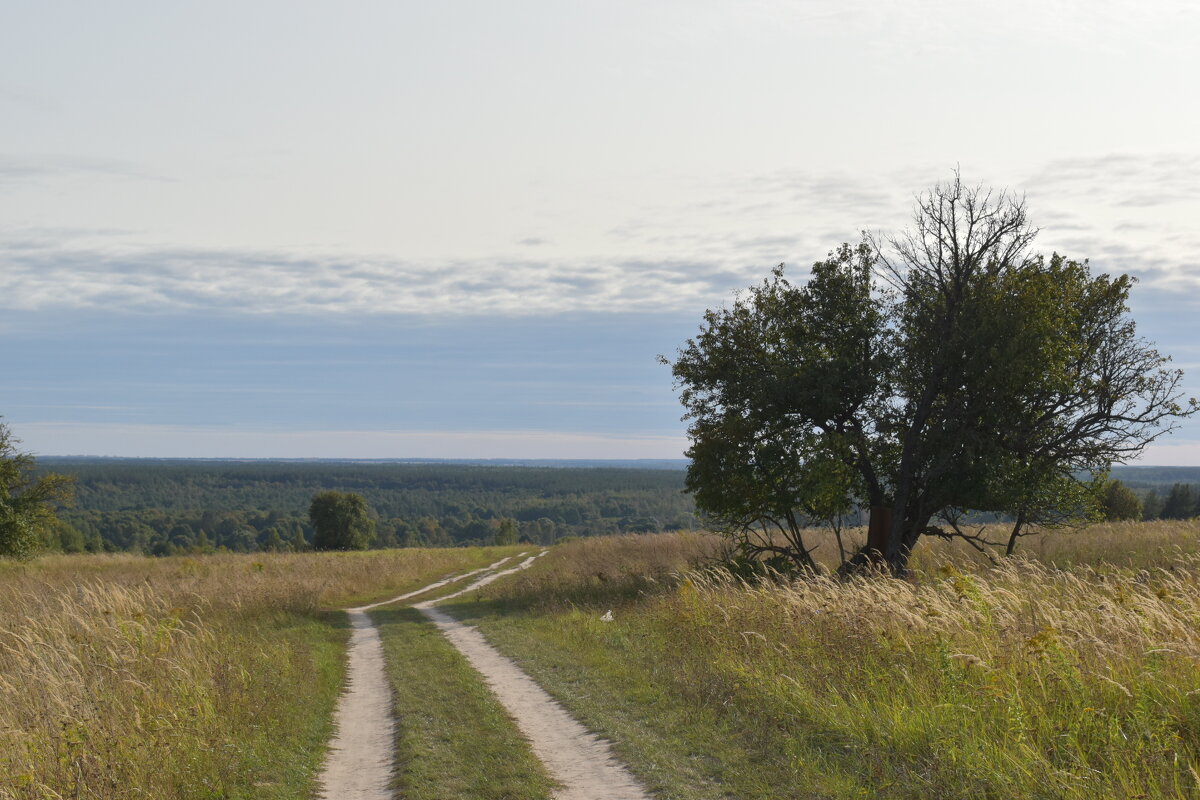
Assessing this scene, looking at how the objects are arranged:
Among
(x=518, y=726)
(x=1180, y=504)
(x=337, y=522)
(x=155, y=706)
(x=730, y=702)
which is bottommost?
(x=337, y=522)

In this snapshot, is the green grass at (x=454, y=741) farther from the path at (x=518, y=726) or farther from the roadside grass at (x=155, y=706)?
the roadside grass at (x=155, y=706)

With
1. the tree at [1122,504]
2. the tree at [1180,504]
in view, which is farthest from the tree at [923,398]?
the tree at [1180,504]

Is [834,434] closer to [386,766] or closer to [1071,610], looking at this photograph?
[1071,610]

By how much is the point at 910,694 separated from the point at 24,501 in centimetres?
5460

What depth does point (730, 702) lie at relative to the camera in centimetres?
1165

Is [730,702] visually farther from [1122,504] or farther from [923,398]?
[1122,504]

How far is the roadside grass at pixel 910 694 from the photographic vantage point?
8000 millimetres

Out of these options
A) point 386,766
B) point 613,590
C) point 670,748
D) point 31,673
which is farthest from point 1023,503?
point 31,673

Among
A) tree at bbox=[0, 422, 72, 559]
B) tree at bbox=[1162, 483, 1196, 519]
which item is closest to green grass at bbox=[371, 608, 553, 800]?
tree at bbox=[0, 422, 72, 559]

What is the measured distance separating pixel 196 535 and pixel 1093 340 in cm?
12614

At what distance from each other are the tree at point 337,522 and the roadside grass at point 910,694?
7339cm

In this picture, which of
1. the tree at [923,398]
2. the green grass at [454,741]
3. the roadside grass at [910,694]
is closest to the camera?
the roadside grass at [910,694]

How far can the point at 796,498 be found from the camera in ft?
84.4

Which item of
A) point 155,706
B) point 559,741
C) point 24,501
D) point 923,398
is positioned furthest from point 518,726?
point 24,501
